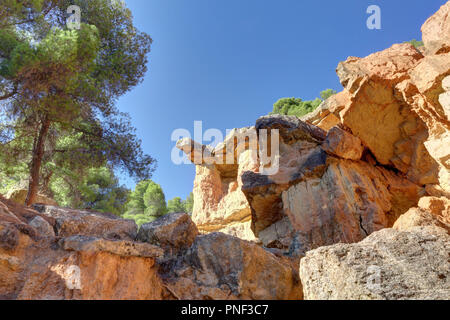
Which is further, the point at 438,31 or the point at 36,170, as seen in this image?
the point at 36,170

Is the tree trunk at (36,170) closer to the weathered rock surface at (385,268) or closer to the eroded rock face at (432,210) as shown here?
the weathered rock surface at (385,268)

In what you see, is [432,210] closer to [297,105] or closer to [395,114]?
[395,114]

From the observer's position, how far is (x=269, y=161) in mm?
10922

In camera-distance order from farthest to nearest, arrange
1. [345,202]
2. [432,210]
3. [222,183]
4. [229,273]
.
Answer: [222,183] → [345,202] → [432,210] → [229,273]

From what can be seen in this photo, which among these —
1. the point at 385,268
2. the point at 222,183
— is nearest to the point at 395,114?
the point at 385,268

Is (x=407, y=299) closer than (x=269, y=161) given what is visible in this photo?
Yes

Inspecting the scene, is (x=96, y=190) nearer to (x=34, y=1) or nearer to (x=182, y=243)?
(x=34, y=1)

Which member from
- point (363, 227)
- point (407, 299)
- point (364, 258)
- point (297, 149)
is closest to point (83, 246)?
Result: point (364, 258)

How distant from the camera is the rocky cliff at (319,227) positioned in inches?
133

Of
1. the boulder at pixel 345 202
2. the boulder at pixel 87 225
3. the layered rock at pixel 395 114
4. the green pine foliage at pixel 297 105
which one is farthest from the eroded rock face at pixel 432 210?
the green pine foliage at pixel 297 105

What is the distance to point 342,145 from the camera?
953 centimetres

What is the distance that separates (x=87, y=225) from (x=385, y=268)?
16.8ft

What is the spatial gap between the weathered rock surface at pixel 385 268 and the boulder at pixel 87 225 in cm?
390
